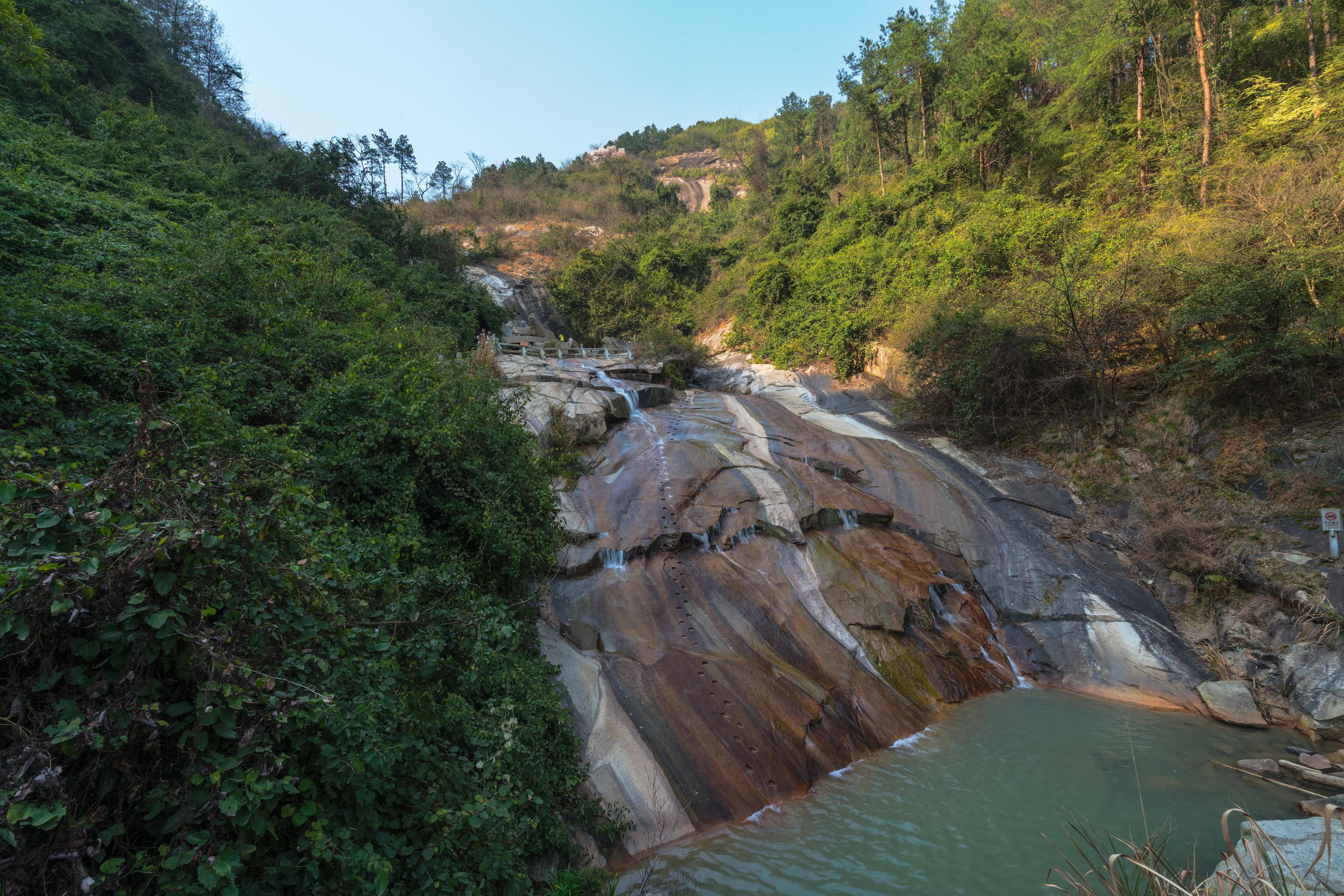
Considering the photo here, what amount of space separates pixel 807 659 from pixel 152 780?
325 inches

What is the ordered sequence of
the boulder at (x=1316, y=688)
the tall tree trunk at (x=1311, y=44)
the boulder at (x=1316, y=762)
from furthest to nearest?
the tall tree trunk at (x=1311, y=44) → the boulder at (x=1316, y=688) → the boulder at (x=1316, y=762)

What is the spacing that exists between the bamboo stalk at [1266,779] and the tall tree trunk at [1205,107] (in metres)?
15.2

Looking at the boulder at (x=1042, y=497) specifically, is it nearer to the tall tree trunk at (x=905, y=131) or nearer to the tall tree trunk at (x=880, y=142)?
the tall tree trunk at (x=880, y=142)

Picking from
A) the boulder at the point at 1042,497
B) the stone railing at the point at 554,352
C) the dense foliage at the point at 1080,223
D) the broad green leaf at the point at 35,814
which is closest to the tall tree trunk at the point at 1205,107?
the dense foliage at the point at 1080,223

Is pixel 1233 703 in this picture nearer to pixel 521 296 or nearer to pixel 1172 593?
pixel 1172 593

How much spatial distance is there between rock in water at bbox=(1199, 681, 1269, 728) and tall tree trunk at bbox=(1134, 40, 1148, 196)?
15.4 m

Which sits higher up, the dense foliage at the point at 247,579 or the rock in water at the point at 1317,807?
the dense foliage at the point at 247,579

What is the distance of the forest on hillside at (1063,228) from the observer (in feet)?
36.0

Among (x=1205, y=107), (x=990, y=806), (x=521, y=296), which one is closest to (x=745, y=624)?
(x=990, y=806)

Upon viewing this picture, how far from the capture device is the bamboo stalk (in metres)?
6.56

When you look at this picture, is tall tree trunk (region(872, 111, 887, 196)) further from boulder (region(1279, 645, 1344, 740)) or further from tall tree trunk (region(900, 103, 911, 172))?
boulder (region(1279, 645, 1344, 740))

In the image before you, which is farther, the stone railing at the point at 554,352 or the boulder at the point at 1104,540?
the stone railing at the point at 554,352

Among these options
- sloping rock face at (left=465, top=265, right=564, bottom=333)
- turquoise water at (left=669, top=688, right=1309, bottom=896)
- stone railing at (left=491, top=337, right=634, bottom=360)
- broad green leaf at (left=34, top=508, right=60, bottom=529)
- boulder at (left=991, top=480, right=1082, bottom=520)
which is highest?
sloping rock face at (left=465, top=265, right=564, bottom=333)

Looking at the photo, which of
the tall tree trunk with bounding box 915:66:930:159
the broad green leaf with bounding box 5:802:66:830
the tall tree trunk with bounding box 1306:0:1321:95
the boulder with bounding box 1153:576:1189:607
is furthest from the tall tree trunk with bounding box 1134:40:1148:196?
the broad green leaf with bounding box 5:802:66:830
